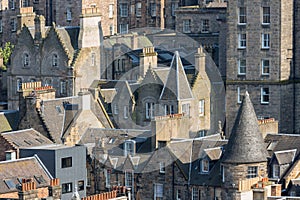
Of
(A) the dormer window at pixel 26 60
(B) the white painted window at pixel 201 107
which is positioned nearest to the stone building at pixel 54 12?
(A) the dormer window at pixel 26 60

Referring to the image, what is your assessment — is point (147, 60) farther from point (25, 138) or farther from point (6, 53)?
point (6, 53)

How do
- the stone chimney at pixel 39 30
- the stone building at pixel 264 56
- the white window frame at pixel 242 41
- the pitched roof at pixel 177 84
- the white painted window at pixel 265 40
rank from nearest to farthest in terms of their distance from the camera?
the pitched roof at pixel 177 84, the stone building at pixel 264 56, the white painted window at pixel 265 40, the white window frame at pixel 242 41, the stone chimney at pixel 39 30

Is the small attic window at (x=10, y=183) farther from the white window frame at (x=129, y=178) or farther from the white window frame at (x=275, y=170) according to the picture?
the white window frame at (x=275, y=170)

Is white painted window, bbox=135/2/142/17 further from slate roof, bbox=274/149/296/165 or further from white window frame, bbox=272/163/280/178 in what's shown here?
white window frame, bbox=272/163/280/178

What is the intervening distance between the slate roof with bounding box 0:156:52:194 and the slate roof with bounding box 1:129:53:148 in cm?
623

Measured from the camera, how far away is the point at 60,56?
139250 millimetres

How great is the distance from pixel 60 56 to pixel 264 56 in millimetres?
15939

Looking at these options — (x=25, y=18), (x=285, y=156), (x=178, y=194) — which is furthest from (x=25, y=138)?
(x=25, y=18)

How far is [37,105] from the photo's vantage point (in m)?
126

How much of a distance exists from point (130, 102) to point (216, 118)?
6255mm

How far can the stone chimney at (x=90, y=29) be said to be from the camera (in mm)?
139625

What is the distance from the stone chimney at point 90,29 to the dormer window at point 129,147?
65.5 ft

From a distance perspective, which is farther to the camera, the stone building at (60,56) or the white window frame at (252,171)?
the stone building at (60,56)

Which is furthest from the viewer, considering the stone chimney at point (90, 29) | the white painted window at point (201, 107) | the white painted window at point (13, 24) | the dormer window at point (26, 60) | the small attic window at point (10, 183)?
the white painted window at point (13, 24)
